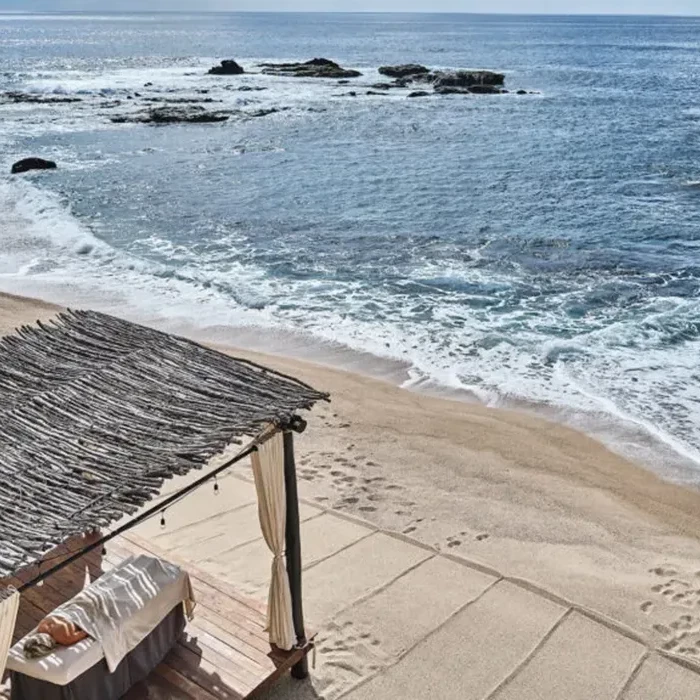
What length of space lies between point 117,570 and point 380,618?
3.11 meters

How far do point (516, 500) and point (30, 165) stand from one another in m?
33.9

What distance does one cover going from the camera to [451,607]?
9102 mm

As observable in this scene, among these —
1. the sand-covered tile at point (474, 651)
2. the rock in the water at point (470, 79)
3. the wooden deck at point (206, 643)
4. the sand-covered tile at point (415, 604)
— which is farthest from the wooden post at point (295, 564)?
the rock in the water at point (470, 79)

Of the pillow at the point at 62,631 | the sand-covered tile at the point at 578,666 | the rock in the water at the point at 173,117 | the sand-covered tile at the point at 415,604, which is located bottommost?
the sand-covered tile at the point at 415,604

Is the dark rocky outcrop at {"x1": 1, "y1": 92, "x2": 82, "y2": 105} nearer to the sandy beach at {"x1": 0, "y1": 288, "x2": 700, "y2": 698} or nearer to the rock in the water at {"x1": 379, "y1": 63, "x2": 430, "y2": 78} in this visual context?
the rock in the water at {"x1": 379, "y1": 63, "x2": 430, "y2": 78}

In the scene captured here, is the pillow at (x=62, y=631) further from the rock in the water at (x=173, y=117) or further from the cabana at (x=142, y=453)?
the rock in the water at (x=173, y=117)

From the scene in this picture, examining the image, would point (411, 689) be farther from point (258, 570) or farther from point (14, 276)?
point (14, 276)

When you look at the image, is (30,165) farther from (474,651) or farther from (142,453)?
(474,651)

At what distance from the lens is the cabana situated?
6.19 m

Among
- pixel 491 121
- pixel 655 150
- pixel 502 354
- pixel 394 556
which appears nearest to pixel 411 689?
pixel 394 556

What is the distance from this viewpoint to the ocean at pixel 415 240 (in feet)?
56.1

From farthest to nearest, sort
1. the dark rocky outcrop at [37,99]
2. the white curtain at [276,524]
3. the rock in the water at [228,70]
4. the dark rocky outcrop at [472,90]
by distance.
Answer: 1. the rock in the water at [228,70]
2. the dark rocky outcrop at [472,90]
3. the dark rocky outcrop at [37,99]
4. the white curtain at [276,524]

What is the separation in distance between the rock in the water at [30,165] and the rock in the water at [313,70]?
4799 centimetres

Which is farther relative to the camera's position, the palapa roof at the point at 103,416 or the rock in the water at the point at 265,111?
the rock in the water at the point at 265,111
